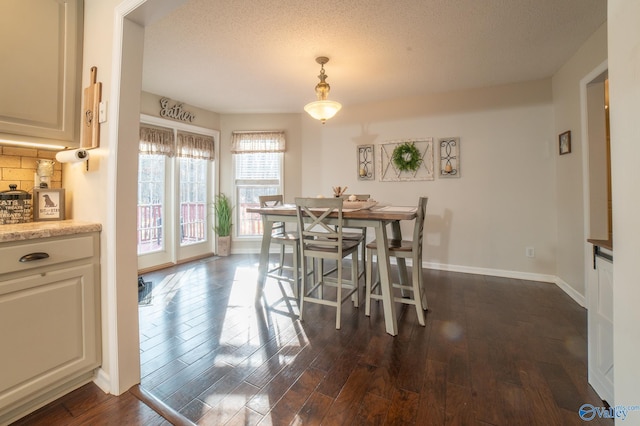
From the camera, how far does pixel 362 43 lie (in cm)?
262

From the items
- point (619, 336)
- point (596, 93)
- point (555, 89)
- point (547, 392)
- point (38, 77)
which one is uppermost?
point (555, 89)

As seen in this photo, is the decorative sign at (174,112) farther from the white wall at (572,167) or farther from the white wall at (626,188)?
the white wall at (572,167)

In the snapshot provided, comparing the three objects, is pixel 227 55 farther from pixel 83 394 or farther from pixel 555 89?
pixel 555 89

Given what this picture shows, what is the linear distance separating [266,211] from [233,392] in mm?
1492

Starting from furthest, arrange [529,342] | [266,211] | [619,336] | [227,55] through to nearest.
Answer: [227,55] < [266,211] < [529,342] < [619,336]

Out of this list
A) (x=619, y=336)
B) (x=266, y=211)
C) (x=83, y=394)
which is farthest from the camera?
(x=266, y=211)

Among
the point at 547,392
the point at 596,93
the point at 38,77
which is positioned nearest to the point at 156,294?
the point at 38,77

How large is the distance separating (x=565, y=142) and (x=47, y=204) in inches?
179

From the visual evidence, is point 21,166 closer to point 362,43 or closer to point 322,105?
point 322,105

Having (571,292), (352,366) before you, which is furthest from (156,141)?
(571,292)

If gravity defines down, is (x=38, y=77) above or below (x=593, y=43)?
below

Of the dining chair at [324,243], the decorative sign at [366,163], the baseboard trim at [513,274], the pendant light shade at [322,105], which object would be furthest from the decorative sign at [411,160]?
the dining chair at [324,243]

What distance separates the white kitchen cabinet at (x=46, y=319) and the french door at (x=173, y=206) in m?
2.62

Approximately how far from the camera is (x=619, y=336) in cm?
73
